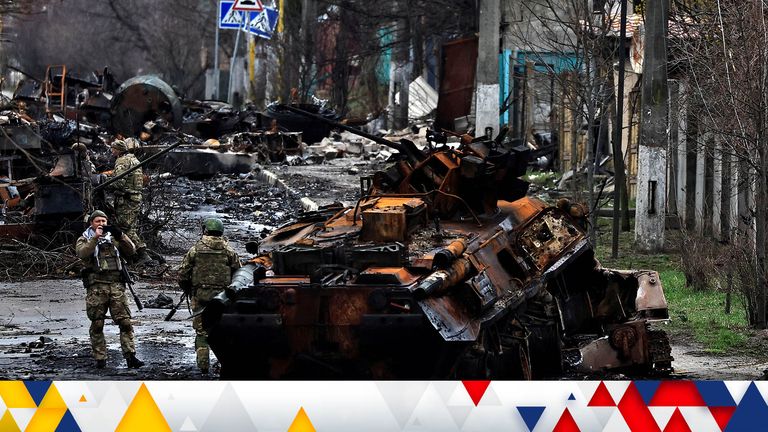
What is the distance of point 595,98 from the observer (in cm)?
2397

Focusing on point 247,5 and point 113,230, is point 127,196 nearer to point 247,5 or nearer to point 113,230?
point 113,230

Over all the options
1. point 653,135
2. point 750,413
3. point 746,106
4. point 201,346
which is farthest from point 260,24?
point 750,413

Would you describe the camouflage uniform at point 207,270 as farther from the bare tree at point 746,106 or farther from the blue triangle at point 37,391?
the blue triangle at point 37,391

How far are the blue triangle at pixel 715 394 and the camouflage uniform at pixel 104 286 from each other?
767cm

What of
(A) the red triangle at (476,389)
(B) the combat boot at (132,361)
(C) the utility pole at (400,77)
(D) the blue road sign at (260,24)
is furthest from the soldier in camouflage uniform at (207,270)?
(C) the utility pole at (400,77)

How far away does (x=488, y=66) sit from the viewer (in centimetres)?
2539

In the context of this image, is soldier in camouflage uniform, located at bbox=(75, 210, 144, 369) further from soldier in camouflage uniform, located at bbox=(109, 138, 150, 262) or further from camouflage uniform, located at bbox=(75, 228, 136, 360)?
soldier in camouflage uniform, located at bbox=(109, 138, 150, 262)

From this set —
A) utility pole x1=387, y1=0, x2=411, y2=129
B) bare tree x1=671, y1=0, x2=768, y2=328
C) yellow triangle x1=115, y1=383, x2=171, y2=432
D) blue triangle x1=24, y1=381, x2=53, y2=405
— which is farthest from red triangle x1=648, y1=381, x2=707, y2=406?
utility pole x1=387, y1=0, x2=411, y2=129

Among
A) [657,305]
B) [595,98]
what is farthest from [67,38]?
[657,305]

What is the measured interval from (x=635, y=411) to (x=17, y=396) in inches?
112

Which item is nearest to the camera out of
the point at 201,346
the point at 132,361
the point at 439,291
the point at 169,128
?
the point at 439,291

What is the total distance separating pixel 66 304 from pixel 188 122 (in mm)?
27463

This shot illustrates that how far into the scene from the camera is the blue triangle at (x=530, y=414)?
7.02 m

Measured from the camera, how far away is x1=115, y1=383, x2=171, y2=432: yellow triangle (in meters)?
6.92
